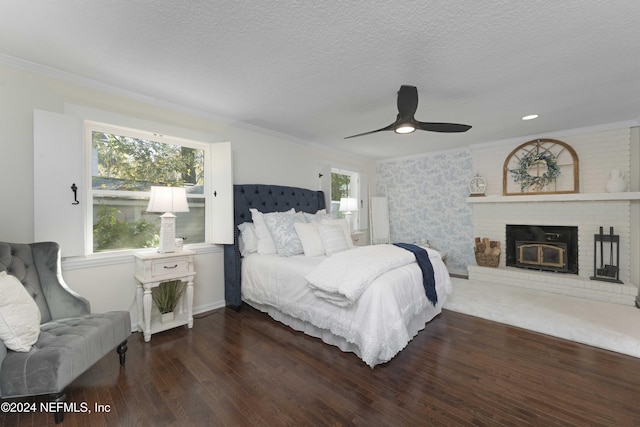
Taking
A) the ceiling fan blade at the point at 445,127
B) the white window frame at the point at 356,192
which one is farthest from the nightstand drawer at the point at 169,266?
the white window frame at the point at 356,192

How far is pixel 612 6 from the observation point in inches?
63.7

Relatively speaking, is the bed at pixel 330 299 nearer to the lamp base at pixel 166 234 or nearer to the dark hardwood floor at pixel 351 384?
the dark hardwood floor at pixel 351 384

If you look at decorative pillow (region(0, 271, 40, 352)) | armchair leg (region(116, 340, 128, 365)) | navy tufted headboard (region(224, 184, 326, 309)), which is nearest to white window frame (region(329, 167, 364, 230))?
navy tufted headboard (region(224, 184, 326, 309))

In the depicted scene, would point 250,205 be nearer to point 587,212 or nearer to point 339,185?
point 339,185

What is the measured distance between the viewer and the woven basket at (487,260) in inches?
183

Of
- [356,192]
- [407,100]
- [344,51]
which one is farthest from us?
[356,192]

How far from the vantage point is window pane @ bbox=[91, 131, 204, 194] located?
8.87 feet

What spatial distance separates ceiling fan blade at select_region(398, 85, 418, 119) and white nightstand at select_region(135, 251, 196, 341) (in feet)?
8.31

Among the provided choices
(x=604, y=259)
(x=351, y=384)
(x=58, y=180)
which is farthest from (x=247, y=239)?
(x=604, y=259)

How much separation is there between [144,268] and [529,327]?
156 inches

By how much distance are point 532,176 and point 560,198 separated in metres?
0.53

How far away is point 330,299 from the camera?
2365 mm

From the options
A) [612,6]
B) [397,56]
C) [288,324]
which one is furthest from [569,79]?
[288,324]

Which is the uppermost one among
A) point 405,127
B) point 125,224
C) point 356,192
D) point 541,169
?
point 405,127
